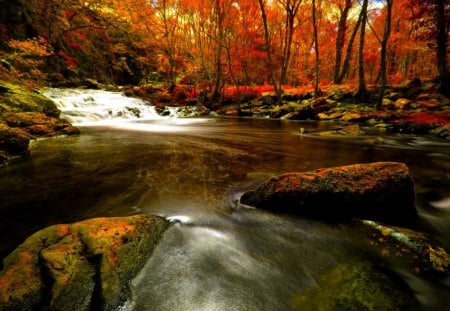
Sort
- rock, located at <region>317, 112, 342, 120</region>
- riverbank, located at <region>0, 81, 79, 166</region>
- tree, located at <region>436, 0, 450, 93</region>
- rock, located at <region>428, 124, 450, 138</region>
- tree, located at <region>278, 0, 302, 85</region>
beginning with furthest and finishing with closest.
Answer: tree, located at <region>278, 0, 302, 85</region> → rock, located at <region>317, 112, 342, 120</region> → tree, located at <region>436, 0, 450, 93</region> → rock, located at <region>428, 124, 450, 138</region> → riverbank, located at <region>0, 81, 79, 166</region>

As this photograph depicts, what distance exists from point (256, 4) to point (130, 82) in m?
18.9

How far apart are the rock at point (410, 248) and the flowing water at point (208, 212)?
Result: 0.15 metres

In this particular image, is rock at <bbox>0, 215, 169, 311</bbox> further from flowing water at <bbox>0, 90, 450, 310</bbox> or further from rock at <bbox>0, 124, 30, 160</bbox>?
rock at <bbox>0, 124, 30, 160</bbox>

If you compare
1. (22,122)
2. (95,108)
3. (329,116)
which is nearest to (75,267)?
(22,122)

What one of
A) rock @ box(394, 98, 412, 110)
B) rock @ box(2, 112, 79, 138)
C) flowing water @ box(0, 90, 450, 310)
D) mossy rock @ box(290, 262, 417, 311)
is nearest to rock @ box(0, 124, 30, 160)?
flowing water @ box(0, 90, 450, 310)

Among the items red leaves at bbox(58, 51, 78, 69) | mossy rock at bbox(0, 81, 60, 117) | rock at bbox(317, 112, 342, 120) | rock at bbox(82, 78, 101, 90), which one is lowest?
rock at bbox(317, 112, 342, 120)

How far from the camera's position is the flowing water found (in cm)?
195

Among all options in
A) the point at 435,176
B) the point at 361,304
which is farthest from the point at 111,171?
the point at 435,176

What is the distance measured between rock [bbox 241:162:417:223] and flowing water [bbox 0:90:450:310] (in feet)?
0.69

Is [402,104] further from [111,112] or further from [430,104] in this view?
[111,112]

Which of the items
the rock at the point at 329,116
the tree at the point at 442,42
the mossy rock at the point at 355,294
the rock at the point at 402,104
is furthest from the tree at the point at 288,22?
the mossy rock at the point at 355,294

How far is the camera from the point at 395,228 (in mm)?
2648

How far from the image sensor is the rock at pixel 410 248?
2.12 m

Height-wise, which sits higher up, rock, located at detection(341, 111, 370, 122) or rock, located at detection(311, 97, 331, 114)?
rock, located at detection(311, 97, 331, 114)
